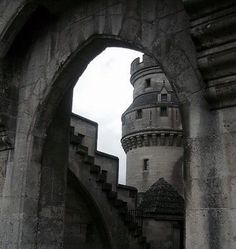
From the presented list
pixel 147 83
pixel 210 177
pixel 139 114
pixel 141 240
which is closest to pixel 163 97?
pixel 139 114

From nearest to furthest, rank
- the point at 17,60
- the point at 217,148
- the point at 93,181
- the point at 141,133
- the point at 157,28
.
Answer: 1. the point at 217,148
2. the point at 157,28
3. the point at 17,60
4. the point at 93,181
5. the point at 141,133

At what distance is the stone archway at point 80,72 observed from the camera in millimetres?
4090

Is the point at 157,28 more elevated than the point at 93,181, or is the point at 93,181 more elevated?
the point at 157,28

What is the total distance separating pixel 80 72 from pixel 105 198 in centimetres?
623

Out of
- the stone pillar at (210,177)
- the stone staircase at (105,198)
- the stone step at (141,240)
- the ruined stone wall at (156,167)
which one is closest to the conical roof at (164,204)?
the stone step at (141,240)

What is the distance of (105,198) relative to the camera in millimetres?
11500

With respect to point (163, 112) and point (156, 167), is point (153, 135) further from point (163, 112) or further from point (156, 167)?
point (156, 167)

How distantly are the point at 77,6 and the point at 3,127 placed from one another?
1.85 metres

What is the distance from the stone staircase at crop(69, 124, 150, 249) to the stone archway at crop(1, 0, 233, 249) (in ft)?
15.0

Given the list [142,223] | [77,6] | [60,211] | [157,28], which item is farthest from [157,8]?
[142,223]

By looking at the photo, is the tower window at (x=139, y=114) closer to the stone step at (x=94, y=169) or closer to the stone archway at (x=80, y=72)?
the stone step at (x=94, y=169)

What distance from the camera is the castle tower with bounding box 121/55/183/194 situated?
99.1 ft

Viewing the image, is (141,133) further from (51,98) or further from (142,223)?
(51,98)

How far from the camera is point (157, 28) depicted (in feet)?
15.6
